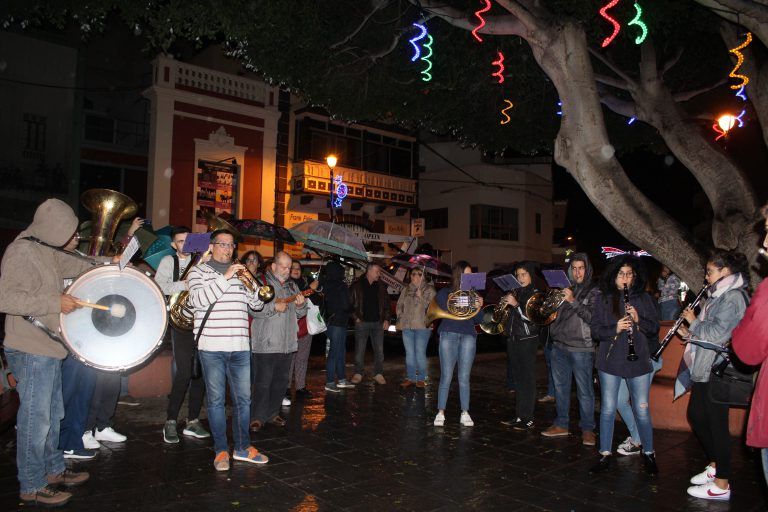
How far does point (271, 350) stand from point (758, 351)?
4703 millimetres

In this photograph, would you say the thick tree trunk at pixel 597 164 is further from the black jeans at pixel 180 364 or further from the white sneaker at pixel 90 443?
the white sneaker at pixel 90 443

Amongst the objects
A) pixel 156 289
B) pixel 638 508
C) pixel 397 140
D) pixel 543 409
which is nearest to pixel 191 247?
pixel 156 289

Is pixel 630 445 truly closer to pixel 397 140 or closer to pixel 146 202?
pixel 146 202

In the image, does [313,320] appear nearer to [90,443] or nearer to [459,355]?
[459,355]

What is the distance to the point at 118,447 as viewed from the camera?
5699 millimetres

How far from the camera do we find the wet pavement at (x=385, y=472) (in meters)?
4.52

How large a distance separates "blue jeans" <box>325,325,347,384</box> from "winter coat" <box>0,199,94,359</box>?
5162 mm

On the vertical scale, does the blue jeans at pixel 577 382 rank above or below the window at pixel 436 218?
below

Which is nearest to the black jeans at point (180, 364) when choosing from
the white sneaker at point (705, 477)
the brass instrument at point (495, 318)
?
the brass instrument at point (495, 318)

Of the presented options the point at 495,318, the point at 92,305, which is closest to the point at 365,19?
the point at 495,318

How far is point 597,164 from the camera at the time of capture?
6.61 metres

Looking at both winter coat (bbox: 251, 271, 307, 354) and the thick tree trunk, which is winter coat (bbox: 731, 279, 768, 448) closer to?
the thick tree trunk

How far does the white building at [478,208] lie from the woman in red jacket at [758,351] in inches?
1136

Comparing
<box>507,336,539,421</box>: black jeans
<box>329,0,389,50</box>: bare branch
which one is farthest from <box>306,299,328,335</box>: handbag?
<box>329,0,389,50</box>: bare branch
